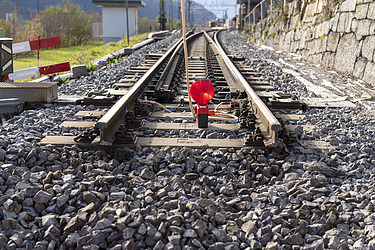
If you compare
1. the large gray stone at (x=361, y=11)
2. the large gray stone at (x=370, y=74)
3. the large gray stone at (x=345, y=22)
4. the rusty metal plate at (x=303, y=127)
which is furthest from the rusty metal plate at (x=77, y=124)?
the large gray stone at (x=345, y=22)

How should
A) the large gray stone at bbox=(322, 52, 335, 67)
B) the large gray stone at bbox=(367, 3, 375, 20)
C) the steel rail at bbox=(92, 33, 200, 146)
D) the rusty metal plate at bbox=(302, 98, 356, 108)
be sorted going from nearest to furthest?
1. the steel rail at bbox=(92, 33, 200, 146)
2. the rusty metal plate at bbox=(302, 98, 356, 108)
3. the large gray stone at bbox=(367, 3, 375, 20)
4. the large gray stone at bbox=(322, 52, 335, 67)

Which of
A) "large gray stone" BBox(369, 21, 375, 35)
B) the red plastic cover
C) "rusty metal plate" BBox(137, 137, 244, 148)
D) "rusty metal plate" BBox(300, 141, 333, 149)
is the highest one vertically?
"large gray stone" BBox(369, 21, 375, 35)

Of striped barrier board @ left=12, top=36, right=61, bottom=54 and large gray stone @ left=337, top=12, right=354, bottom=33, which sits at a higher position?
large gray stone @ left=337, top=12, right=354, bottom=33

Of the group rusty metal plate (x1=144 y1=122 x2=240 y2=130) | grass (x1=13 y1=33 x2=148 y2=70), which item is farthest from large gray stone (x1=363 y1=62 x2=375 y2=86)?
grass (x1=13 y1=33 x2=148 y2=70)

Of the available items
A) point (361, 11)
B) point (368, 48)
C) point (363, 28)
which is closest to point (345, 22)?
point (361, 11)

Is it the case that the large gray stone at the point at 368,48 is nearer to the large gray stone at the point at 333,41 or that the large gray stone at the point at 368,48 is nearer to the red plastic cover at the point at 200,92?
the large gray stone at the point at 333,41

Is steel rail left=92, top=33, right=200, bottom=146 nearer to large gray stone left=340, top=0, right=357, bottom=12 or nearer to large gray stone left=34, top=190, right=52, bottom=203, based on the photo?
large gray stone left=34, top=190, right=52, bottom=203

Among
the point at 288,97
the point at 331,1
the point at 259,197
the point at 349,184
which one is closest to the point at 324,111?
the point at 288,97

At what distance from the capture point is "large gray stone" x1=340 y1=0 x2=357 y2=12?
8.74 meters

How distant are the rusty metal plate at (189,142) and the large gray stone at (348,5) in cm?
681

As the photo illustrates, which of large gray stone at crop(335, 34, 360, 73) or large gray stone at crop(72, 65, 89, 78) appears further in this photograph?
large gray stone at crop(335, 34, 360, 73)

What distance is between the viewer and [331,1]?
34.8ft

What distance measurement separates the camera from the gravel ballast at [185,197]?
214 centimetres

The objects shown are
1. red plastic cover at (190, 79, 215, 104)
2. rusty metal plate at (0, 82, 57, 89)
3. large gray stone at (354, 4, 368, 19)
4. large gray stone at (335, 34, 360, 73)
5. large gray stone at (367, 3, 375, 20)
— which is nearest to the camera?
red plastic cover at (190, 79, 215, 104)
